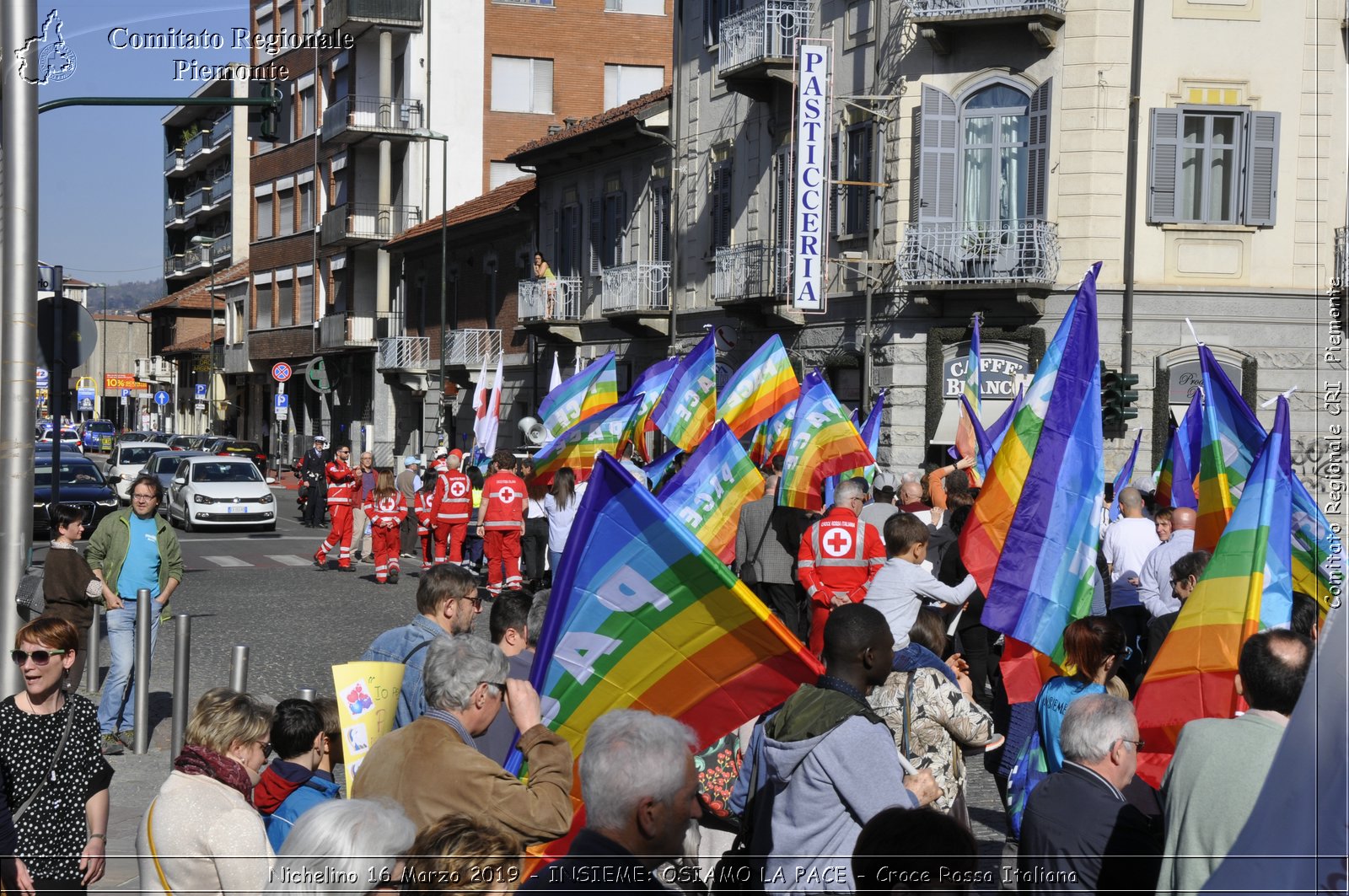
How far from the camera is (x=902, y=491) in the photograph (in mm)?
13586

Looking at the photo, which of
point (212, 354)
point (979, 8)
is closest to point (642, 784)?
point (979, 8)

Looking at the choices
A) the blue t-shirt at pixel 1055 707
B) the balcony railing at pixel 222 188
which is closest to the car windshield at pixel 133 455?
the blue t-shirt at pixel 1055 707

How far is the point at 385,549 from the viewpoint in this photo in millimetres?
20828

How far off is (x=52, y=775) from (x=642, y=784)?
9.07ft

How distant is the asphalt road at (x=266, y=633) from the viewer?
8.55m

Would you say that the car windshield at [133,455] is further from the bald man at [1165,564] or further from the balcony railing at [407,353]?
the bald man at [1165,564]

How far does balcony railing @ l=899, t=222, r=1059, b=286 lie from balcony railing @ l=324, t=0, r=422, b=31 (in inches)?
1161

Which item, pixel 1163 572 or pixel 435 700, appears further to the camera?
pixel 1163 572

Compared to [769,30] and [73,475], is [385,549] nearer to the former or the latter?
[73,475]

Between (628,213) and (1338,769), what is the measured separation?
31.9 m

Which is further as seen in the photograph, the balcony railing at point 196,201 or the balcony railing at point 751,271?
the balcony railing at point 196,201

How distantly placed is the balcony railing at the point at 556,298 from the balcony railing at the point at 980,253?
14.4 m

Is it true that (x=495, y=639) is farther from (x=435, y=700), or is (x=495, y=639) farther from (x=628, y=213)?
(x=628, y=213)

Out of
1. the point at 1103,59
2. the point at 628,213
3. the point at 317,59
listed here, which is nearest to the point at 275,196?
the point at 317,59
